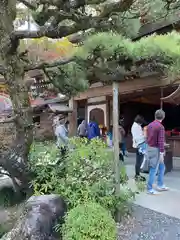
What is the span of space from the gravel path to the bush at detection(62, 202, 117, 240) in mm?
437

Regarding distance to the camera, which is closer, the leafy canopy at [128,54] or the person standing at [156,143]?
the leafy canopy at [128,54]

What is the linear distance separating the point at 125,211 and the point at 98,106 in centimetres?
924

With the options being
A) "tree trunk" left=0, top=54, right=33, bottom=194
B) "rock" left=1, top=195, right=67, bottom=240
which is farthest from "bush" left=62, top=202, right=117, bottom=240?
"tree trunk" left=0, top=54, right=33, bottom=194

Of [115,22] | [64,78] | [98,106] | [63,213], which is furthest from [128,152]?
[63,213]

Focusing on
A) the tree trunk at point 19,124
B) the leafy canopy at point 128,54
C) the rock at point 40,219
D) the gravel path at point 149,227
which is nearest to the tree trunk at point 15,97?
the tree trunk at point 19,124

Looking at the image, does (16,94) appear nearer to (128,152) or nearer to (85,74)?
(85,74)

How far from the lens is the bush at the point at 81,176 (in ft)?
14.0

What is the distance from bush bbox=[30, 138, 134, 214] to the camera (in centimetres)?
427

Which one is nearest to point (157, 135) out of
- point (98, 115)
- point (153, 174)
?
point (153, 174)

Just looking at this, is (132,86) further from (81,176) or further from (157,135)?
(81,176)

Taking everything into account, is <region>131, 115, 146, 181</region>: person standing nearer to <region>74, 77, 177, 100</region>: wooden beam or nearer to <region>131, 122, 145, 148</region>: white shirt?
<region>131, 122, 145, 148</region>: white shirt

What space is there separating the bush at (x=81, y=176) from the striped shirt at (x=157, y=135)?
101 centimetres

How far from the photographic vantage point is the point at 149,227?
437 centimetres

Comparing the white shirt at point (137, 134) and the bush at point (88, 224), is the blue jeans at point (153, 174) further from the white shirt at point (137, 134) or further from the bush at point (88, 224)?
the bush at point (88, 224)
